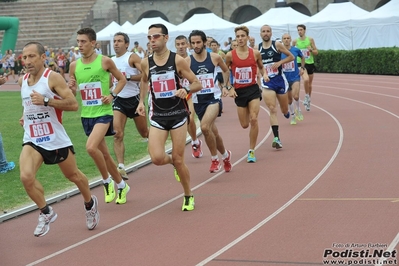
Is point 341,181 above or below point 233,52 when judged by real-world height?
below

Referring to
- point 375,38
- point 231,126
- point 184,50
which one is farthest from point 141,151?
point 375,38

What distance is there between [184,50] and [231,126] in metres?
5.52

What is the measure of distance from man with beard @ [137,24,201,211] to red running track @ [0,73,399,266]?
0.59m

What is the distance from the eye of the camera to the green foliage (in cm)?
3244

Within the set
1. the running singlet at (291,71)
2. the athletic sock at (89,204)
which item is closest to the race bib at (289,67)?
the running singlet at (291,71)

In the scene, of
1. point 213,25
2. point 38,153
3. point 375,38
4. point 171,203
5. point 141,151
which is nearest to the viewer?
point 38,153

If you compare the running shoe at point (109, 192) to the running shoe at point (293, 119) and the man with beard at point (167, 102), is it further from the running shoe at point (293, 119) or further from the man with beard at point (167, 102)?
the running shoe at point (293, 119)

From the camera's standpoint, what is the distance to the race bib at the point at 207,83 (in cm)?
1162

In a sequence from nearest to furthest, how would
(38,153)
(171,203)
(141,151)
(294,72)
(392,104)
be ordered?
1. (38,153)
2. (171,203)
3. (141,151)
4. (294,72)
5. (392,104)

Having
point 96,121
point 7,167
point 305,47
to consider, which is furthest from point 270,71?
point 305,47

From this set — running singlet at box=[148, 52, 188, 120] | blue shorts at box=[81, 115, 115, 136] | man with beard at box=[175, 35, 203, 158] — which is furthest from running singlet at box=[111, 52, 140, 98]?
running singlet at box=[148, 52, 188, 120]

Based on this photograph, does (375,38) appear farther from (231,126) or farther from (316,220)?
(316,220)

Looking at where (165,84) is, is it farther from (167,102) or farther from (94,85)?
(94,85)

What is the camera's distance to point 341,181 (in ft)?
34.8
